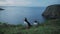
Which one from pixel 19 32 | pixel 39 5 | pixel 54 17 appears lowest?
pixel 19 32

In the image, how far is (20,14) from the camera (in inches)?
111

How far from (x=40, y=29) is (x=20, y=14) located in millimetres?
375

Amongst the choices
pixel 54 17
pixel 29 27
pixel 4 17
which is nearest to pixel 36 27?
pixel 29 27

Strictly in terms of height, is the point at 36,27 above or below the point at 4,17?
below

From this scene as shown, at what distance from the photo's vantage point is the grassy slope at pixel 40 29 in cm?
269

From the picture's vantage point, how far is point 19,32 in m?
2.70

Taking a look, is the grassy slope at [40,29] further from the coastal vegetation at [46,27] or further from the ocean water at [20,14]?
the ocean water at [20,14]

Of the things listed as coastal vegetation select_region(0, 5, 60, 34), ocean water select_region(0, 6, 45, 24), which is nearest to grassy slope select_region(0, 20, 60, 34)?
coastal vegetation select_region(0, 5, 60, 34)

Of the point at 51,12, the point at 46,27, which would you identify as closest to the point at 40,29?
the point at 46,27

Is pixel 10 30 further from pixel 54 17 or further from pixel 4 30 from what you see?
pixel 54 17

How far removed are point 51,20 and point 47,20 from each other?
0.20 ft

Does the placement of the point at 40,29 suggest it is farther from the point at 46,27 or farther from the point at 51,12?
the point at 51,12

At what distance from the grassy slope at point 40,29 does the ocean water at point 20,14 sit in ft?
0.33

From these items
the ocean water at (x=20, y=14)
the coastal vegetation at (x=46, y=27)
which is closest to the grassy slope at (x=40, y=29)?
the coastal vegetation at (x=46, y=27)
